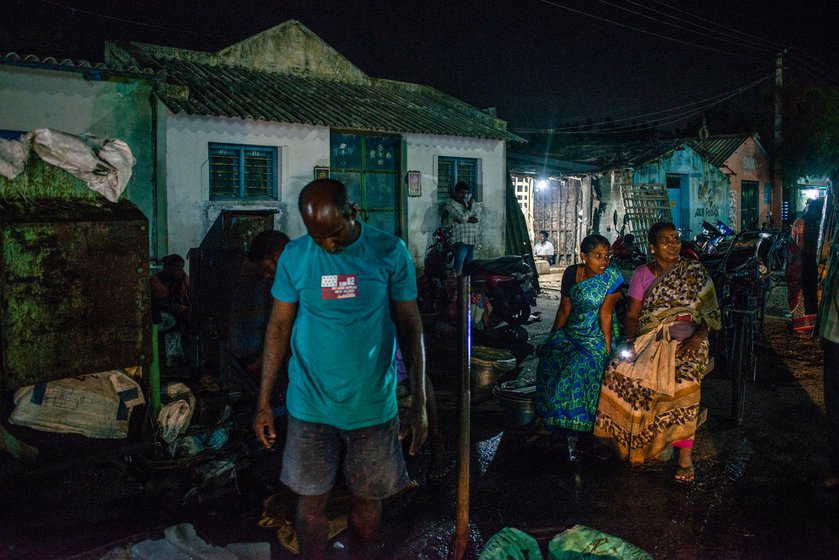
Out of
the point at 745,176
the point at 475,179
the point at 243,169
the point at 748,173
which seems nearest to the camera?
the point at 243,169

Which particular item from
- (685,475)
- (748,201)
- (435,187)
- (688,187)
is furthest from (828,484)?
(748,201)

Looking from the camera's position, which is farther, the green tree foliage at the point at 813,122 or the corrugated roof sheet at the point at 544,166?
the green tree foliage at the point at 813,122

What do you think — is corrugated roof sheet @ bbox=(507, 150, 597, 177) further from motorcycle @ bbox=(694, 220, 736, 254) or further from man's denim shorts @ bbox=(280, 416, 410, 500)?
man's denim shorts @ bbox=(280, 416, 410, 500)

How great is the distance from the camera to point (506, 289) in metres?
9.70

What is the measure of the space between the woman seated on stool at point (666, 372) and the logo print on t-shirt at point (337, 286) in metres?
2.59

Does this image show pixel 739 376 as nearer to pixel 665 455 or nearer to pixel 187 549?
pixel 665 455

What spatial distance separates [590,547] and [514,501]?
1.15 meters

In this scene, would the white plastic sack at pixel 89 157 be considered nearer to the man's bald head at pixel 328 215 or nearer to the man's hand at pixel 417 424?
the man's bald head at pixel 328 215

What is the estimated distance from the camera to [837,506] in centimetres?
408

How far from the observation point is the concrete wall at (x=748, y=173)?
27500mm

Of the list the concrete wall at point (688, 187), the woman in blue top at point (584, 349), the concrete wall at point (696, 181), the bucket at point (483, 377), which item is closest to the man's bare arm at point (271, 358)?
the woman in blue top at point (584, 349)

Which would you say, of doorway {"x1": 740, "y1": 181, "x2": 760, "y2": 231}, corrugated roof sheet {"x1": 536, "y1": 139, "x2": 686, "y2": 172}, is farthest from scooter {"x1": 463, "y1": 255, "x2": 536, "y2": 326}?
doorway {"x1": 740, "y1": 181, "x2": 760, "y2": 231}

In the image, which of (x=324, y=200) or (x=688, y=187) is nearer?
(x=324, y=200)

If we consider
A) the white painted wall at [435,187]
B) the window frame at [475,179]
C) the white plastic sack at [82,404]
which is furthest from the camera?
the window frame at [475,179]
